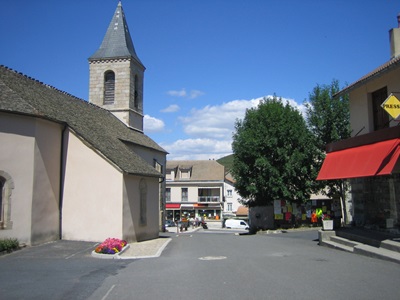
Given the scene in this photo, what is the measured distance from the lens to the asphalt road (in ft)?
25.0

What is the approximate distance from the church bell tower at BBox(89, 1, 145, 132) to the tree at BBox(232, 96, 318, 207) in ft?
32.4

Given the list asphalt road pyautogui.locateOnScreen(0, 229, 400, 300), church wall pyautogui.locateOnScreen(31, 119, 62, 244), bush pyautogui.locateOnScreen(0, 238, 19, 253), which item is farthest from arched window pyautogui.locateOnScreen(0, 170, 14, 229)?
asphalt road pyautogui.locateOnScreen(0, 229, 400, 300)

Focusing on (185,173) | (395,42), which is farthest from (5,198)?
(185,173)

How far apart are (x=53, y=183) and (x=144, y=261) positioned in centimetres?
760

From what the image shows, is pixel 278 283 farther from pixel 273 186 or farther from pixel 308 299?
pixel 273 186

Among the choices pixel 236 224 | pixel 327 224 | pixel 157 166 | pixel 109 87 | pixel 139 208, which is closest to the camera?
pixel 327 224

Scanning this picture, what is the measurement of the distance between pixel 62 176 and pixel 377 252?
13.9 metres

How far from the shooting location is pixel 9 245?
14.7 m

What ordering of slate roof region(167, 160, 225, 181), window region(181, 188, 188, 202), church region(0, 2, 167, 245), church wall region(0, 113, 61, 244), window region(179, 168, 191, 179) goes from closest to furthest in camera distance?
1. church wall region(0, 113, 61, 244)
2. church region(0, 2, 167, 245)
3. window region(181, 188, 188, 202)
4. slate roof region(167, 160, 225, 181)
5. window region(179, 168, 191, 179)

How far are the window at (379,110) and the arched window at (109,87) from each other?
21989 millimetres

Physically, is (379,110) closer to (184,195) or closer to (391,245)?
(391,245)

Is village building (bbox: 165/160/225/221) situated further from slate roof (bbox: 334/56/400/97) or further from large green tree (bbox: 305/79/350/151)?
slate roof (bbox: 334/56/400/97)

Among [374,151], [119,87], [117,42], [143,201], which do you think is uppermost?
[117,42]

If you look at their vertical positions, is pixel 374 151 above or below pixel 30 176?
above
